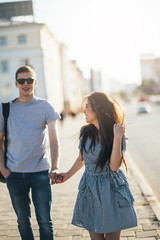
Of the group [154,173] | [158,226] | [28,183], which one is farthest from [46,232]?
[154,173]

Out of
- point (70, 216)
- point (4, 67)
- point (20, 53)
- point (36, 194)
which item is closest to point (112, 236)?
point (36, 194)

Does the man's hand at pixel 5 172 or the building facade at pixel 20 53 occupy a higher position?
the building facade at pixel 20 53

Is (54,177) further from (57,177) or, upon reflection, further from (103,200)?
(103,200)

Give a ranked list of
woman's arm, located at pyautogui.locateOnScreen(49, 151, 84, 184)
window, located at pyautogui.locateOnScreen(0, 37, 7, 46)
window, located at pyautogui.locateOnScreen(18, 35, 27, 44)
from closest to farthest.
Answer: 1. woman's arm, located at pyautogui.locateOnScreen(49, 151, 84, 184)
2. window, located at pyautogui.locateOnScreen(18, 35, 27, 44)
3. window, located at pyautogui.locateOnScreen(0, 37, 7, 46)

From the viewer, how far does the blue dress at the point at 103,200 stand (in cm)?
254

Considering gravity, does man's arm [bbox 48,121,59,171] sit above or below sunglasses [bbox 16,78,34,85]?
below

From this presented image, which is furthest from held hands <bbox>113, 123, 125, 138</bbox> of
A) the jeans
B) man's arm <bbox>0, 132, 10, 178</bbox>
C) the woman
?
man's arm <bbox>0, 132, 10, 178</bbox>

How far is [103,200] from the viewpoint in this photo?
256 cm

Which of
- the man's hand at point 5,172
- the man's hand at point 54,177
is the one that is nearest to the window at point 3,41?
the man's hand at point 5,172

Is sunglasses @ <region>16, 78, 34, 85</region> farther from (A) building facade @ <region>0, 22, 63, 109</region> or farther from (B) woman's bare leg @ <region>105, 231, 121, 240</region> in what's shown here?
(A) building facade @ <region>0, 22, 63, 109</region>

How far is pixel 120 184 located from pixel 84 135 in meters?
0.52

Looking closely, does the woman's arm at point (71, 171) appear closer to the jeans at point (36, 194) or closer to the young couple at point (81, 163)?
the young couple at point (81, 163)

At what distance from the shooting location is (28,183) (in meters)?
3.01

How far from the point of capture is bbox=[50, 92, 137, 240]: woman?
254 centimetres
